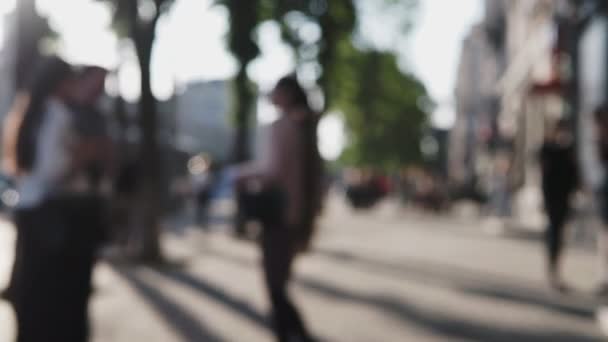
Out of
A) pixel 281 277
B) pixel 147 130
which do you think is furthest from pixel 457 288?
pixel 147 130

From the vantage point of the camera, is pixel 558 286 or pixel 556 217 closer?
pixel 556 217

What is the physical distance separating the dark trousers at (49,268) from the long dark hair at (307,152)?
1.53m

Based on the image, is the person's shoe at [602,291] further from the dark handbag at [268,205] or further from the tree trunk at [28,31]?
the tree trunk at [28,31]

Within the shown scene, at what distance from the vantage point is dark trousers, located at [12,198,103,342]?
3.57m

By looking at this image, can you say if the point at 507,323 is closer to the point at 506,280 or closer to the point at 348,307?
the point at 348,307

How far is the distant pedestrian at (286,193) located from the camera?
4812 mm

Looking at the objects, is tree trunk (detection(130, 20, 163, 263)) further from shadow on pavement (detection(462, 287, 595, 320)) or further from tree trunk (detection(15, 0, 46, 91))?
tree trunk (detection(15, 0, 46, 91))

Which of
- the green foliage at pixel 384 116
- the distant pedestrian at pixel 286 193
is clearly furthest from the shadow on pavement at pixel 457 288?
the green foliage at pixel 384 116

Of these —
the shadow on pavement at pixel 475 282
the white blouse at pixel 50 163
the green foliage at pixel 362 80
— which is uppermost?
the green foliage at pixel 362 80

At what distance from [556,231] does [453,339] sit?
2.90 meters

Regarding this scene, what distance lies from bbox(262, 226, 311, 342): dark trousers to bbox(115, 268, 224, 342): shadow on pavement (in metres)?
1.12

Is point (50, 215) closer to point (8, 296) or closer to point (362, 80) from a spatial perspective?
point (8, 296)

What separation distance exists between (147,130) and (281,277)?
7.88 metres

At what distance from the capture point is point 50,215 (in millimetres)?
3562
